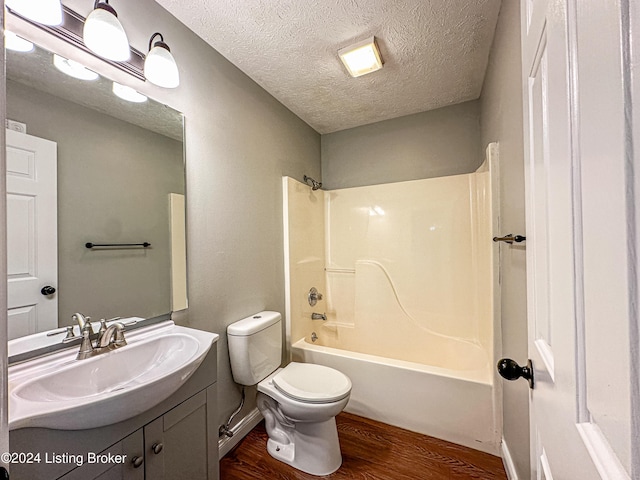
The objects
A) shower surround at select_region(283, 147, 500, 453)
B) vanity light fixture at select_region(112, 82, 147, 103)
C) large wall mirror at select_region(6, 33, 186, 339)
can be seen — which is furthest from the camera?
shower surround at select_region(283, 147, 500, 453)

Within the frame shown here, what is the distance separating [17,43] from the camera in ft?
2.95

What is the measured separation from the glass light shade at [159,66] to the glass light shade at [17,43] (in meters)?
0.36

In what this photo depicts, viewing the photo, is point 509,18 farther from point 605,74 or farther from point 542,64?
point 605,74

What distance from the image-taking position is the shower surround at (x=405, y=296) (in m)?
1.68

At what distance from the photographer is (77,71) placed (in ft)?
3.42

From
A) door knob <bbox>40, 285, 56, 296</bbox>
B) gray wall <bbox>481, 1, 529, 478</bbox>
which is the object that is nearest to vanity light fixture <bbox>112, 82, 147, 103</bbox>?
door knob <bbox>40, 285, 56, 296</bbox>

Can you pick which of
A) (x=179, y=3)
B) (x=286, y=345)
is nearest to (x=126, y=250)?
(x=179, y=3)

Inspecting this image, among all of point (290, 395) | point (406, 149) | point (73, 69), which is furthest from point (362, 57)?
point (290, 395)

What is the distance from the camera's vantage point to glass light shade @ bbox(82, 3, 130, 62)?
3.24 ft

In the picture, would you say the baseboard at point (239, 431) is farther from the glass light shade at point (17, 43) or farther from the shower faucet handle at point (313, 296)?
the glass light shade at point (17, 43)

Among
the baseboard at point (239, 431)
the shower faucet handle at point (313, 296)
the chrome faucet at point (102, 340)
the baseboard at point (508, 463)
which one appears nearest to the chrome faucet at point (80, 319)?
the chrome faucet at point (102, 340)

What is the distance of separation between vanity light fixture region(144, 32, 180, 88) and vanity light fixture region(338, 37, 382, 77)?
0.91m

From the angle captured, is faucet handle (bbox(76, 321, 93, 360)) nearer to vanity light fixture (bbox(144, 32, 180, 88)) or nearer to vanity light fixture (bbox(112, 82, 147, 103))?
vanity light fixture (bbox(112, 82, 147, 103))

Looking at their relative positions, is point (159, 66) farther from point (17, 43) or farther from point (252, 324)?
point (252, 324)
